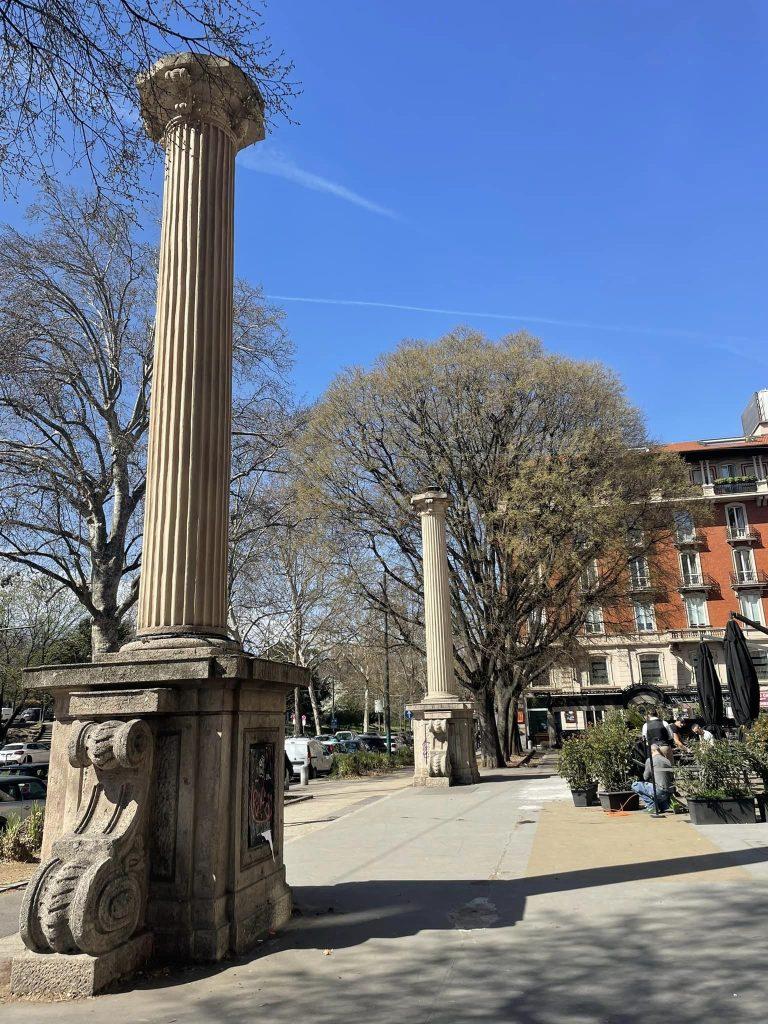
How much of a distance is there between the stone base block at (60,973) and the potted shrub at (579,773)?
9962mm

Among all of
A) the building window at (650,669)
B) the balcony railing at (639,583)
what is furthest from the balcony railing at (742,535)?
the balcony railing at (639,583)

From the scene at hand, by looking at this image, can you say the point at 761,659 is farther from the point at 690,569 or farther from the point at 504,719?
the point at 504,719

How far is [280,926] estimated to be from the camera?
19.7 feet

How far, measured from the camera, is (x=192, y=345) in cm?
669

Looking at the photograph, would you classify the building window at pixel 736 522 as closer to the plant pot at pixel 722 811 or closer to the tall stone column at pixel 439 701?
the tall stone column at pixel 439 701

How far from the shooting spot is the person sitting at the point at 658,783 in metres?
11.6

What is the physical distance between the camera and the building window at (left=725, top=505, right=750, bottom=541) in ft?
172

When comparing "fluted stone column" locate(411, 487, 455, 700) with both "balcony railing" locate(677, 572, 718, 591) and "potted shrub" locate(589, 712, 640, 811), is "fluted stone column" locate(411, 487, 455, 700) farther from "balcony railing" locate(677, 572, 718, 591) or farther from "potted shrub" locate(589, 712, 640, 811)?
"balcony railing" locate(677, 572, 718, 591)

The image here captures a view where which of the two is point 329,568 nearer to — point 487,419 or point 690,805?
point 487,419

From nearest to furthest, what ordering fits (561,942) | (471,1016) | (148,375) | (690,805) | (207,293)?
(471,1016) < (561,942) < (207,293) < (690,805) < (148,375)

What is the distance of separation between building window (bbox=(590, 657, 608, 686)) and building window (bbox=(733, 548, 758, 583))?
36.0ft

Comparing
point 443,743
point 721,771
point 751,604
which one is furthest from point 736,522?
point 721,771

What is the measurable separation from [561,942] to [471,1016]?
4.76 ft

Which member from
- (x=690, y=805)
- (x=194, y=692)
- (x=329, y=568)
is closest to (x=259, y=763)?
(x=194, y=692)
